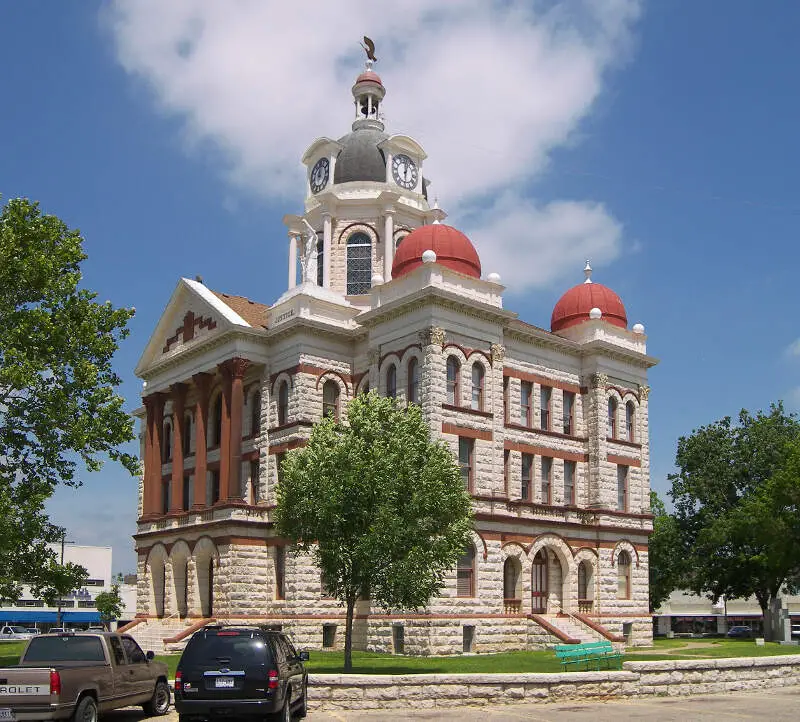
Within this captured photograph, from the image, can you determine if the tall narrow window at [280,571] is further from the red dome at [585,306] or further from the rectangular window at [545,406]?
the red dome at [585,306]

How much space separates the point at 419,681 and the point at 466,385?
2197cm

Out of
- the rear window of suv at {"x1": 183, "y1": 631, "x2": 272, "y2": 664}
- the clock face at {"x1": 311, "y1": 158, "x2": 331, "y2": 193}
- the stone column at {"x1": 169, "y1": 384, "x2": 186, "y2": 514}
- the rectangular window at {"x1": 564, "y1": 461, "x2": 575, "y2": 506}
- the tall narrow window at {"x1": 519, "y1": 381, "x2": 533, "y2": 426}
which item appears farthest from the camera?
the clock face at {"x1": 311, "y1": 158, "x2": 331, "y2": 193}

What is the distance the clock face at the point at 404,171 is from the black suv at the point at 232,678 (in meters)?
40.1

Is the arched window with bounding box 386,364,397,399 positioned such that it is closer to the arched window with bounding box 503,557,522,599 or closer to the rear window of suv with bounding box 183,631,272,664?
the arched window with bounding box 503,557,522,599

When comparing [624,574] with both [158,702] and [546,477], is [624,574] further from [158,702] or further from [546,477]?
[158,702]

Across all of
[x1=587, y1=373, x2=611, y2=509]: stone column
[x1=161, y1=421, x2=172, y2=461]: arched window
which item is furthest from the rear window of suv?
[x1=161, y1=421, x2=172, y2=461]: arched window

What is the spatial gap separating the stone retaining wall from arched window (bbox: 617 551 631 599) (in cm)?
2232

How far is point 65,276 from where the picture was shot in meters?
33.1

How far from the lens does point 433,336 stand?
1660 inches

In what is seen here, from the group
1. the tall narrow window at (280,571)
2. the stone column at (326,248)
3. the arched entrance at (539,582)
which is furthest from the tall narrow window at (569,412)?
the tall narrow window at (280,571)

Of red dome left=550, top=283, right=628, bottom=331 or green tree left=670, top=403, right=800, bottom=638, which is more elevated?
red dome left=550, top=283, right=628, bottom=331

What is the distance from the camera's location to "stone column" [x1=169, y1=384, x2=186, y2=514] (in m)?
51.6

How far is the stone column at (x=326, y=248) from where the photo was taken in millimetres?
53281

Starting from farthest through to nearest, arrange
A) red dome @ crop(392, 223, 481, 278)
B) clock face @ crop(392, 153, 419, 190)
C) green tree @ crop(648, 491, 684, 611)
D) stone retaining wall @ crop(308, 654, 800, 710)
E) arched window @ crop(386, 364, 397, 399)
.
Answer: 1. green tree @ crop(648, 491, 684, 611)
2. clock face @ crop(392, 153, 419, 190)
3. red dome @ crop(392, 223, 481, 278)
4. arched window @ crop(386, 364, 397, 399)
5. stone retaining wall @ crop(308, 654, 800, 710)
